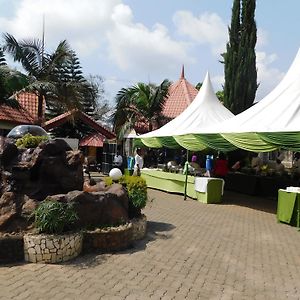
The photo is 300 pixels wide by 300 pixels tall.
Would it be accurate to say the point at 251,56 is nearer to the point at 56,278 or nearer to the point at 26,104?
the point at 26,104

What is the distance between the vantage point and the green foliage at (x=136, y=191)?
26.8ft

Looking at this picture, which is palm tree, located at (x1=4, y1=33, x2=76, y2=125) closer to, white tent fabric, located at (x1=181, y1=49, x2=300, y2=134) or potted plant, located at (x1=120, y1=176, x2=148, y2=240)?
white tent fabric, located at (x1=181, y1=49, x2=300, y2=134)

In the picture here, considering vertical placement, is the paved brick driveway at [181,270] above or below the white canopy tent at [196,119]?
below

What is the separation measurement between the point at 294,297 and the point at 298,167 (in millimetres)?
11475

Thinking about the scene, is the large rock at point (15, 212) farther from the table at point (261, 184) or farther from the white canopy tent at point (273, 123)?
the table at point (261, 184)

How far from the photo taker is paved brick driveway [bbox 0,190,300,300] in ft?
16.4

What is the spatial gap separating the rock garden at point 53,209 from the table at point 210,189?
17.8ft

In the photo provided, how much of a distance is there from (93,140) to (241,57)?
9459mm

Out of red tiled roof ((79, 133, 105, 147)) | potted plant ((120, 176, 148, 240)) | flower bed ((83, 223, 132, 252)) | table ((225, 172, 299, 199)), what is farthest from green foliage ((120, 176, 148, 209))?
red tiled roof ((79, 133, 105, 147))

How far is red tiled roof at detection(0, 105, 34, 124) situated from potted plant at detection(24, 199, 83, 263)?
14458 millimetres

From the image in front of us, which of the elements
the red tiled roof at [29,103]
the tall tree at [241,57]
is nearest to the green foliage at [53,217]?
the red tiled roof at [29,103]

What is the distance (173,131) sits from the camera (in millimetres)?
17141

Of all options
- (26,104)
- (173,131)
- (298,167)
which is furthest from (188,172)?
(26,104)

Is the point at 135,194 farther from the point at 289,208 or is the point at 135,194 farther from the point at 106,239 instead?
the point at 289,208
